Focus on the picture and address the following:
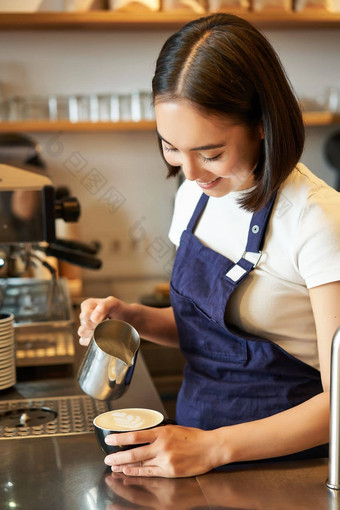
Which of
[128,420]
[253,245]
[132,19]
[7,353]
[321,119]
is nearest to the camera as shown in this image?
[128,420]

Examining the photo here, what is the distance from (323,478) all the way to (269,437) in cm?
10

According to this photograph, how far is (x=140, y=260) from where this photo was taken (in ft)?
10.4

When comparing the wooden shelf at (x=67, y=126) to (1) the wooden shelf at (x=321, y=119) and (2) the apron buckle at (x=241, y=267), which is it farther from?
(2) the apron buckle at (x=241, y=267)

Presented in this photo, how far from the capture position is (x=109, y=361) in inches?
46.5

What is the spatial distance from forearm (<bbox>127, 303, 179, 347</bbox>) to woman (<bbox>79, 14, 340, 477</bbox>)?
6 cm

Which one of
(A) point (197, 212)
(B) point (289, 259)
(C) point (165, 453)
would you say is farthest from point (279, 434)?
(A) point (197, 212)

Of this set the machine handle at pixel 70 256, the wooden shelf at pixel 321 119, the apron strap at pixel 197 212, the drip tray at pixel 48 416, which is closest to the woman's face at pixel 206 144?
the apron strap at pixel 197 212

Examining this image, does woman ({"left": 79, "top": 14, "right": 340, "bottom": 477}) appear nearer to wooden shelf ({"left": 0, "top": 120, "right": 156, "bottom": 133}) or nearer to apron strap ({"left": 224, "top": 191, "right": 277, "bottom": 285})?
apron strap ({"left": 224, "top": 191, "right": 277, "bottom": 285})

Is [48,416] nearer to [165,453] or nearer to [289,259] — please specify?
[165,453]

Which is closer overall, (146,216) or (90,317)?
(90,317)

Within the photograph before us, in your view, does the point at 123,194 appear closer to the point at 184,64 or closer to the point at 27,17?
the point at 27,17

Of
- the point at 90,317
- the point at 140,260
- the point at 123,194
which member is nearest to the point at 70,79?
the point at 123,194

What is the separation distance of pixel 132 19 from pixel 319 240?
1.94 m

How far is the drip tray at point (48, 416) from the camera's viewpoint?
4.33 feet
